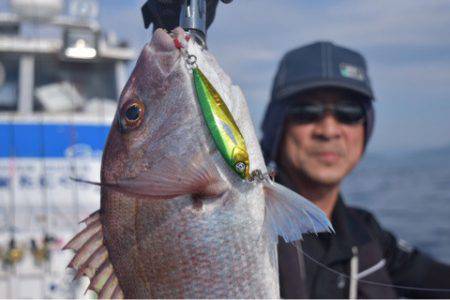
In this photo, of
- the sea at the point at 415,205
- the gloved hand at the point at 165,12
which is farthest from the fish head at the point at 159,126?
the sea at the point at 415,205

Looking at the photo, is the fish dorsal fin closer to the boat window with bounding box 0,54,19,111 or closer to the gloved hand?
the gloved hand

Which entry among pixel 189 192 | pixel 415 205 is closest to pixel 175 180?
pixel 189 192

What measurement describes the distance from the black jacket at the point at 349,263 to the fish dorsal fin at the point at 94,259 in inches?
45.4

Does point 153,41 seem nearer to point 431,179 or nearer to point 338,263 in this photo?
point 338,263

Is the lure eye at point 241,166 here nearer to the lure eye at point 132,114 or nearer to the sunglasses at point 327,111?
the lure eye at point 132,114

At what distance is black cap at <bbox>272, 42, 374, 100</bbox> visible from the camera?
2.82 meters

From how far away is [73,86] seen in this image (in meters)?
8.18

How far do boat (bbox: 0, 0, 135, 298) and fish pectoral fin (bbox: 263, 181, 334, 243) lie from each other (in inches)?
219

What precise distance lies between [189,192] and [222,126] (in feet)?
0.53

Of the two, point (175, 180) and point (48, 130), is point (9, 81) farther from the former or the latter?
point (175, 180)

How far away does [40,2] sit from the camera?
818 cm

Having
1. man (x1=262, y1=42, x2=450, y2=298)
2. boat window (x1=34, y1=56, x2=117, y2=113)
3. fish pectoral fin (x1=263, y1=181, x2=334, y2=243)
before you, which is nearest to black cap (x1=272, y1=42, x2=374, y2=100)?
man (x1=262, y1=42, x2=450, y2=298)

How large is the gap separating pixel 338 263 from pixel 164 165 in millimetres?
1776

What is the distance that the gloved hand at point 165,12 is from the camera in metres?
1.44
